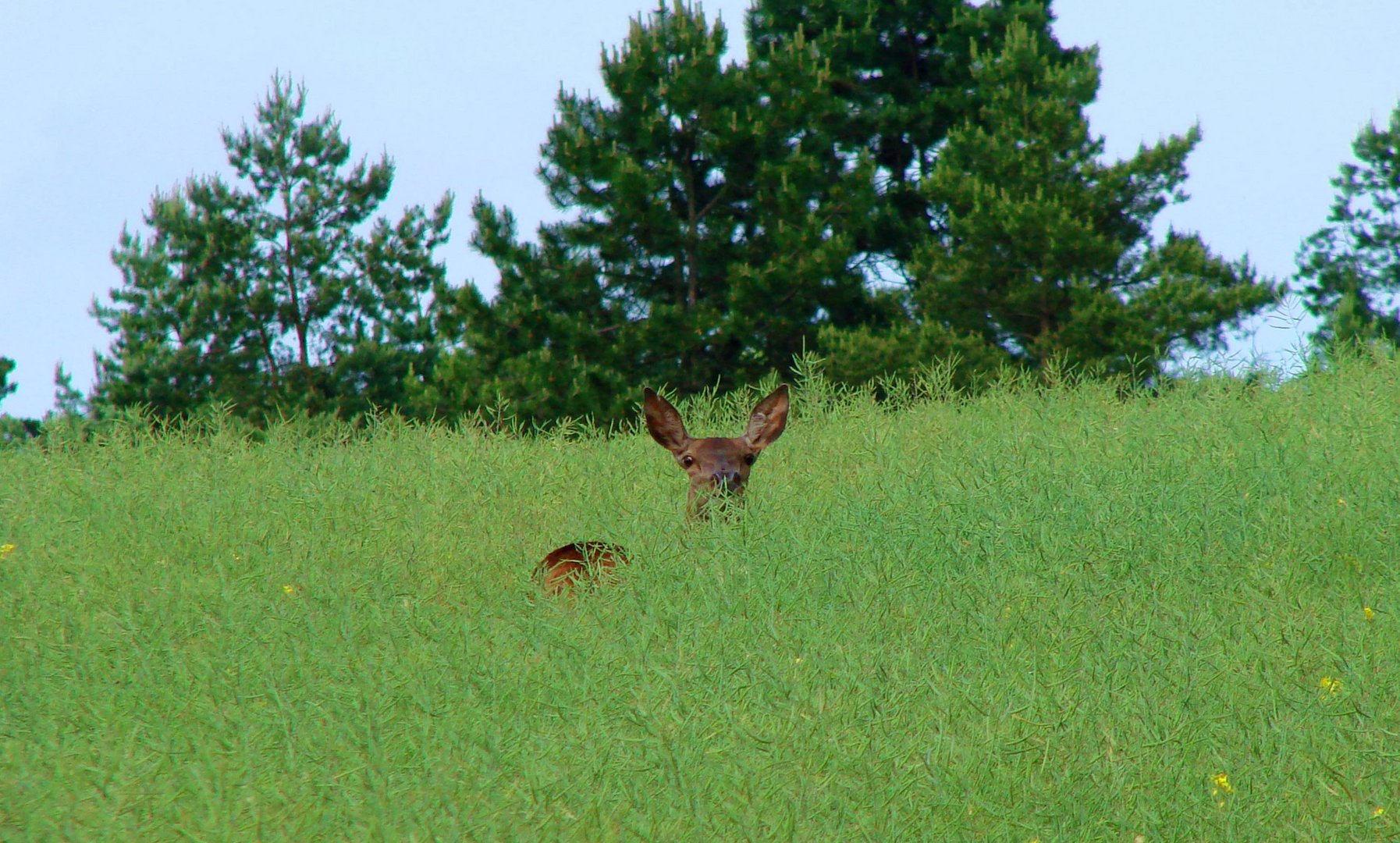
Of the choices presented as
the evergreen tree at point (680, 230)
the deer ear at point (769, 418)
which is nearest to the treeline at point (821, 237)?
the evergreen tree at point (680, 230)

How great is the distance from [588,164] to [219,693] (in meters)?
18.0

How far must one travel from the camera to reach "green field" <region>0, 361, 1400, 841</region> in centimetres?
366

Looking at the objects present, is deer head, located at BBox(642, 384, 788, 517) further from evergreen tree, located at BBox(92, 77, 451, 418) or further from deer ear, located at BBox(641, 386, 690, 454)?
evergreen tree, located at BBox(92, 77, 451, 418)

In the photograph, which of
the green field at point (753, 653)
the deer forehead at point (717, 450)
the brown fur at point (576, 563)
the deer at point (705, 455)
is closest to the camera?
the green field at point (753, 653)

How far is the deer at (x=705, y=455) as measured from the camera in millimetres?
6672

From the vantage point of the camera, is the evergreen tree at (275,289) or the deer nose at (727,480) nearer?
the deer nose at (727,480)

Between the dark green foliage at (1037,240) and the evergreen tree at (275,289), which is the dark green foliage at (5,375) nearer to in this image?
the evergreen tree at (275,289)

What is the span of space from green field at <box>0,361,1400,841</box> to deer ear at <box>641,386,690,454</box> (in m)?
0.49

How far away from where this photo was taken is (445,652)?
4926 mm

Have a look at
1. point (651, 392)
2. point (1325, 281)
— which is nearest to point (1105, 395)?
point (651, 392)

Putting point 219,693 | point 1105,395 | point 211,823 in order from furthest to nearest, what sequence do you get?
point 1105,395 → point 219,693 → point 211,823

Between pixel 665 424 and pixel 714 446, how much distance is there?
1.15 feet

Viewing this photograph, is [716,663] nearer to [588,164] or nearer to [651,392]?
[651,392]

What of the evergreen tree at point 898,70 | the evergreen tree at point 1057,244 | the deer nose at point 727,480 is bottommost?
the deer nose at point 727,480
